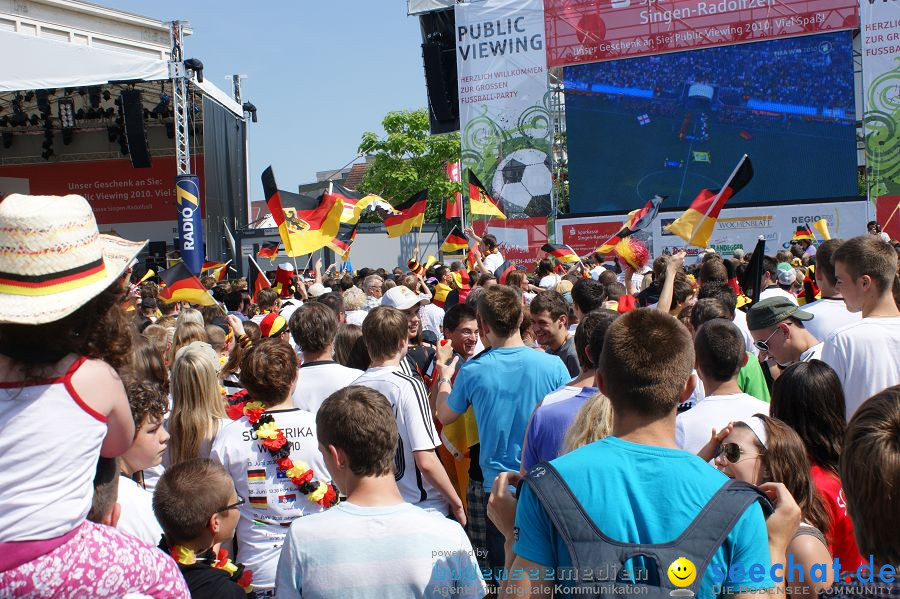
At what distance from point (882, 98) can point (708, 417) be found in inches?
858

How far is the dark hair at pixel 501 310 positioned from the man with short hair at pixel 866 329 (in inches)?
59.2

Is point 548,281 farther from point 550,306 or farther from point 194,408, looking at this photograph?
point 194,408

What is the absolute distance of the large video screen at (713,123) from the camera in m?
23.6

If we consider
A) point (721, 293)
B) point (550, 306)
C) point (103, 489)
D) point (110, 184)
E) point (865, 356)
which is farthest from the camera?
point (110, 184)

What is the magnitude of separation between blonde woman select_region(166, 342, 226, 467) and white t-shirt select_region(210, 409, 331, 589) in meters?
0.35

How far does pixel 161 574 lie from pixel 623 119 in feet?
81.3

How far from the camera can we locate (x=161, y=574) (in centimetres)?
217

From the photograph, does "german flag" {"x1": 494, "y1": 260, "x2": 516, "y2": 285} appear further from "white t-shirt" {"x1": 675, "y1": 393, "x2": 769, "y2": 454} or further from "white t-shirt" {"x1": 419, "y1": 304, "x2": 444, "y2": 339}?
"white t-shirt" {"x1": 675, "y1": 393, "x2": 769, "y2": 454}

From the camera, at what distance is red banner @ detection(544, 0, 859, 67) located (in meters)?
23.4

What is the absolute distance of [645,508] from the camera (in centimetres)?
183

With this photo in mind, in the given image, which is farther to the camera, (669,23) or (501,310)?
(669,23)

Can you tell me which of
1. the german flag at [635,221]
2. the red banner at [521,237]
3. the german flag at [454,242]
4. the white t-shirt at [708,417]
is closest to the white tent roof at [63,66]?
the red banner at [521,237]

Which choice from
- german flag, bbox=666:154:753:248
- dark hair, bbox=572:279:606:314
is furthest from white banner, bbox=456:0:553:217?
dark hair, bbox=572:279:606:314

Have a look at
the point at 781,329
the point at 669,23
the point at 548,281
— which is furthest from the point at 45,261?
the point at 669,23
